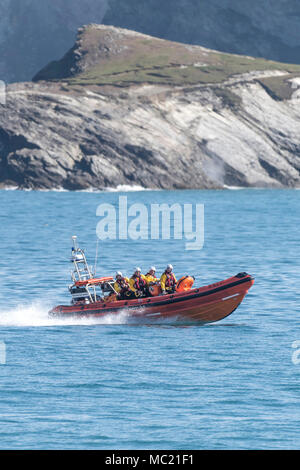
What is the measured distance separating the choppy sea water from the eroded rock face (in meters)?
85.9

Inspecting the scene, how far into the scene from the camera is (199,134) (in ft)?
504

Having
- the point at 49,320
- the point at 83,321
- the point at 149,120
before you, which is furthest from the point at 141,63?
the point at 83,321

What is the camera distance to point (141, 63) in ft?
563

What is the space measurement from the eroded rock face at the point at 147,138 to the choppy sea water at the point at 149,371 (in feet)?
282

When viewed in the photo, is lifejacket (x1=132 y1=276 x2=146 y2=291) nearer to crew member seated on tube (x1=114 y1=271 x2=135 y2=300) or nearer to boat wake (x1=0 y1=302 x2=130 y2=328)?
crew member seated on tube (x1=114 y1=271 x2=135 y2=300)

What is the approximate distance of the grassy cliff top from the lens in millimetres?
166250

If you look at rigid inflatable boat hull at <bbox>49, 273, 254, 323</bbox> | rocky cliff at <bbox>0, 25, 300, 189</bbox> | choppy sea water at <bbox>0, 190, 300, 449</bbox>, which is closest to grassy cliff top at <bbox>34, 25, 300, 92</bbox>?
rocky cliff at <bbox>0, 25, 300, 189</bbox>

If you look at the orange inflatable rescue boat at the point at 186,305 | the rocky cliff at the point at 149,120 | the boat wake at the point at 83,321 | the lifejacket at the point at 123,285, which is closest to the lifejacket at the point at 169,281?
the orange inflatable rescue boat at the point at 186,305

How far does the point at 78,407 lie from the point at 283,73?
164 metres

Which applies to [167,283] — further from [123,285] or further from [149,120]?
[149,120]

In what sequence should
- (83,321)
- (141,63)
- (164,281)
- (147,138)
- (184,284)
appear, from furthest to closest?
(141,63) < (147,138) < (184,284) < (164,281) < (83,321)

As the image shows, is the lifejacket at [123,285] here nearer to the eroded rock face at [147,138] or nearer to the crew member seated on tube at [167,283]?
the crew member seated on tube at [167,283]

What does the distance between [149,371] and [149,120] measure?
127844mm
